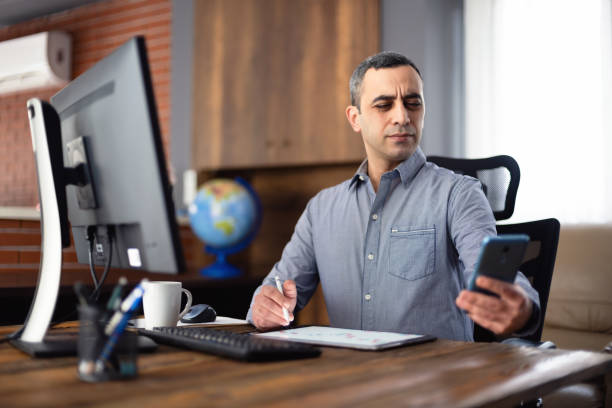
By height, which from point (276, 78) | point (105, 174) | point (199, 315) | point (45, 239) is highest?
point (276, 78)

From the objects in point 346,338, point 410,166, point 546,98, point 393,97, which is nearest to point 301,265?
point 410,166

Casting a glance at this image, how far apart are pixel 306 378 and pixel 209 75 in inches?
118

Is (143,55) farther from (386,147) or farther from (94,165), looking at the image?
(386,147)

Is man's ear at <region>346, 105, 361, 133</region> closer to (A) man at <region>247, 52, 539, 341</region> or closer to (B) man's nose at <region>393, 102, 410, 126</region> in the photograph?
(A) man at <region>247, 52, 539, 341</region>

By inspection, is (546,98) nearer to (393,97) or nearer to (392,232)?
(393,97)

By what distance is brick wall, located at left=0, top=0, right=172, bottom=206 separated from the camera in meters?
4.37

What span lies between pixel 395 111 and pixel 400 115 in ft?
0.08

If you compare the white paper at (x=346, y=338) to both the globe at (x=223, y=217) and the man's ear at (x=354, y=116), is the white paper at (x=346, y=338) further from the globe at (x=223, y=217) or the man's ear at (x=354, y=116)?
the globe at (x=223, y=217)

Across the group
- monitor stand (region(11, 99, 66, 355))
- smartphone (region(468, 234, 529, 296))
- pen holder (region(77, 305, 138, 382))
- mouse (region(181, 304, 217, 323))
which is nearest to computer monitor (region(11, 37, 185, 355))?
monitor stand (region(11, 99, 66, 355))

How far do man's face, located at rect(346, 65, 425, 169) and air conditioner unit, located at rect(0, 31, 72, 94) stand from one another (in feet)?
12.9

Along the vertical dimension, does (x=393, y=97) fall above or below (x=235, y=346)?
above

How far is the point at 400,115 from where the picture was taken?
64.2 inches

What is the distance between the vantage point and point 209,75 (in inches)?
140

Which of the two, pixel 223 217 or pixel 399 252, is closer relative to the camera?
pixel 399 252
